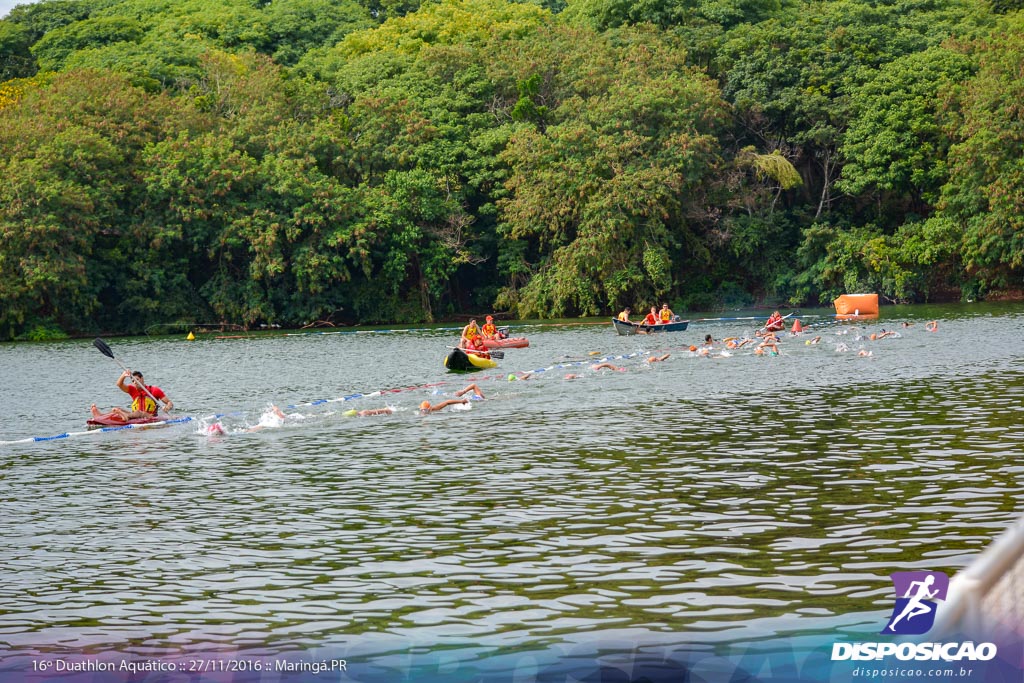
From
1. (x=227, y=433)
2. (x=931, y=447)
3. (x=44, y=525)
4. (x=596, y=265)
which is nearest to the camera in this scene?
(x=44, y=525)

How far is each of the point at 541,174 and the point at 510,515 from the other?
55339mm

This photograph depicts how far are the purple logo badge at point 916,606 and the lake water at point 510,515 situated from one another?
369mm

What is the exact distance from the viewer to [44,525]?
15414 mm

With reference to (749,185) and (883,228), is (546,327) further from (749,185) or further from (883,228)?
(883,228)

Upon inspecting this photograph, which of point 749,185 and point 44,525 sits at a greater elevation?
point 749,185

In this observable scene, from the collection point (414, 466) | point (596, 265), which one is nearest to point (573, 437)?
point (414, 466)

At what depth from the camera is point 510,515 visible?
48.2 feet

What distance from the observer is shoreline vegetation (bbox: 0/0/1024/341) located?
6631 centimetres

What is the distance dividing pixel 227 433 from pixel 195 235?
4696cm

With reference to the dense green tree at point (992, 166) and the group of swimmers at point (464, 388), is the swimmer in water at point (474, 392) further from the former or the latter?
the dense green tree at point (992, 166)

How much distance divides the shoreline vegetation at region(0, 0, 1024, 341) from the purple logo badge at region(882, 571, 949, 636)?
56888 mm

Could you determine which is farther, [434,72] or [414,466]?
[434,72]

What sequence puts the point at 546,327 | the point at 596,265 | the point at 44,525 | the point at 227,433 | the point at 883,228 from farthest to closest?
the point at 883,228
the point at 596,265
the point at 546,327
the point at 227,433
the point at 44,525

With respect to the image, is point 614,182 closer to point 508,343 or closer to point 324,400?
point 508,343
